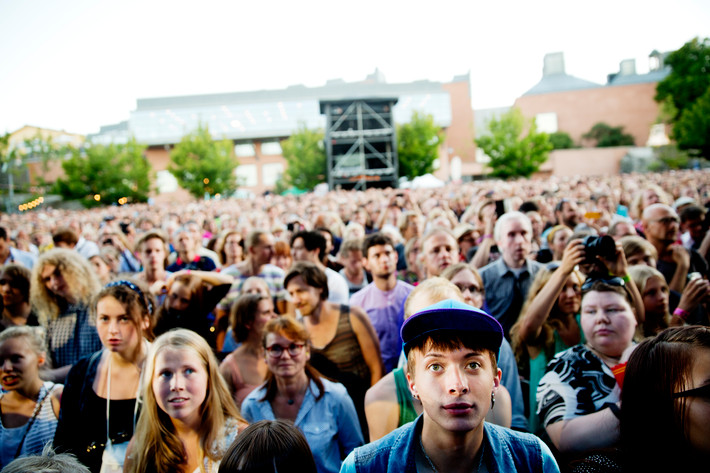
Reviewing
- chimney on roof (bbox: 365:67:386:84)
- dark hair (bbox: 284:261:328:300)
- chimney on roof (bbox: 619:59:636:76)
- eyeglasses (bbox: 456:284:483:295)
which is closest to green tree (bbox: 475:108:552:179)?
chimney on roof (bbox: 619:59:636:76)

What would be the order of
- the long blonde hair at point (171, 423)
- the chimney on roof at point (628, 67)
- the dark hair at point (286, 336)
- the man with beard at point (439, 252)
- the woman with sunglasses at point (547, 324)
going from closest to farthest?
the long blonde hair at point (171, 423)
the dark hair at point (286, 336)
the woman with sunglasses at point (547, 324)
the man with beard at point (439, 252)
the chimney on roof at point (628, 67)

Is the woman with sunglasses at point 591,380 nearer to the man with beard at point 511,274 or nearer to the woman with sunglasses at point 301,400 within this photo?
the woman with sunglasses at point 301,400

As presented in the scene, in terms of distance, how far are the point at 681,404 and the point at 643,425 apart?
14 centimetres

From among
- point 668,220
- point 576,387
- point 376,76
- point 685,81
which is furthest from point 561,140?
point 576,387

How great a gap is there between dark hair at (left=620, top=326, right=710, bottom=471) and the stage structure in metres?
30.6

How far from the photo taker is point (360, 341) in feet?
11.0

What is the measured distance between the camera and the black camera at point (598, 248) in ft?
9.09

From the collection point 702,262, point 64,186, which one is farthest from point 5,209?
point 702,262

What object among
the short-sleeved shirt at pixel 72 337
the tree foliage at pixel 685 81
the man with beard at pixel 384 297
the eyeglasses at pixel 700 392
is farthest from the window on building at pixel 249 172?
the eyeglasses at pixel 700 392

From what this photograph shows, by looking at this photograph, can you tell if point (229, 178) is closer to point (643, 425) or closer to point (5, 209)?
point (5, 209)

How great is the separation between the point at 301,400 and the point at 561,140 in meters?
53.2

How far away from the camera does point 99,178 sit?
37.4 metres

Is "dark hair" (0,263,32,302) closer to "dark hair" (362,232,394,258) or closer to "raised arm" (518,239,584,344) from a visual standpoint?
"dark hair" (362,232,394,258)

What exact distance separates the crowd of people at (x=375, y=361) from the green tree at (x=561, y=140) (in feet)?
160
